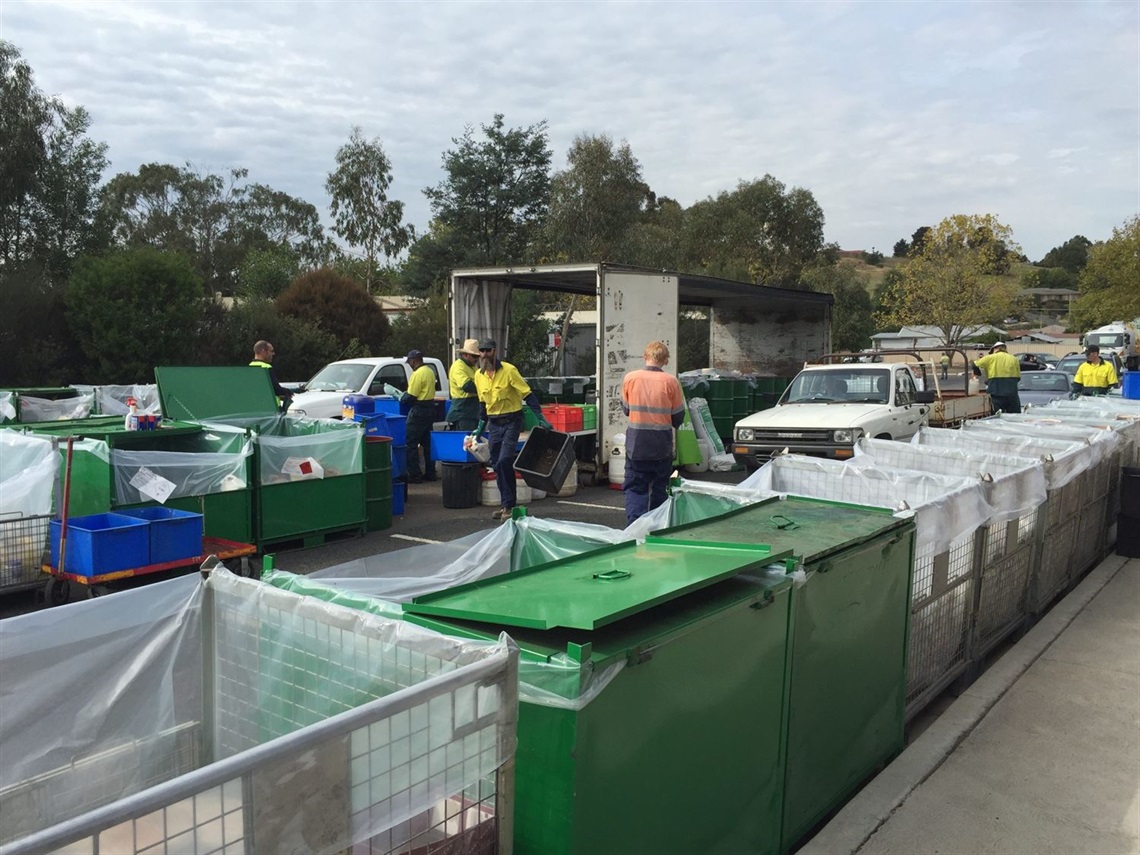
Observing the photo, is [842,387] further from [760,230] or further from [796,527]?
[760,230]

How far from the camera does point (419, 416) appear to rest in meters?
12.8

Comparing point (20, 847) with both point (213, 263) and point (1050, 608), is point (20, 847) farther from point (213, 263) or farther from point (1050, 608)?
point (213, 263)

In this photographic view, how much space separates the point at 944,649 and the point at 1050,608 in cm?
268

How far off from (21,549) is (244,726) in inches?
191

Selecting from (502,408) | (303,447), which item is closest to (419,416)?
(502,408)

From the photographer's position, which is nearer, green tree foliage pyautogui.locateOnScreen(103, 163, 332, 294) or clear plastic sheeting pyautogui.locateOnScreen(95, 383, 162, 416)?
clear plastic sheeting pyautogui.locateOnScreen(95, 383, 162, 416)

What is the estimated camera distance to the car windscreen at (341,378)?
14.6 metres

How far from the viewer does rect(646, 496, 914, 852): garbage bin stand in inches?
140

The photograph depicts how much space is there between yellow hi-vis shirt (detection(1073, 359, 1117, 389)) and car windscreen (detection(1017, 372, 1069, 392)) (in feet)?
18.0

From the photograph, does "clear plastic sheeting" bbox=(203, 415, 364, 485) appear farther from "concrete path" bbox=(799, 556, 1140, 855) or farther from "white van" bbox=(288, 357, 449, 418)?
"concrete path" bbox=(799, 556, 1140, 855)

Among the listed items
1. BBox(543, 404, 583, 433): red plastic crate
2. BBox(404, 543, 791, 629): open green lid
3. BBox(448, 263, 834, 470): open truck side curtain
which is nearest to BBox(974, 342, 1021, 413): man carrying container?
BBox(448, 263, 834, 470): open truck side curtain

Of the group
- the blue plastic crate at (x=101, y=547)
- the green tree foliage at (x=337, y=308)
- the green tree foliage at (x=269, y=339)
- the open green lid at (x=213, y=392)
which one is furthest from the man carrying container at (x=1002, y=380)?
the green tree foliage at (x=337, y=308)

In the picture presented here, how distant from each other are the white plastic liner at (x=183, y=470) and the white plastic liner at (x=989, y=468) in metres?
5.30

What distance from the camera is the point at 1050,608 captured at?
7.35 metres
